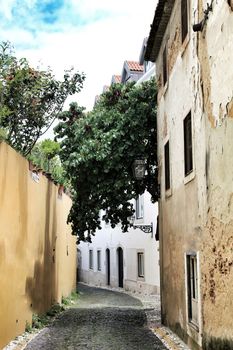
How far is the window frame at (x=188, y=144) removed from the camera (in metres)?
10.7

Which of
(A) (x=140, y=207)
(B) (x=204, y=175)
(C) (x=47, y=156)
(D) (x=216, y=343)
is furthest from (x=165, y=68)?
(A) (x=140, y=207)

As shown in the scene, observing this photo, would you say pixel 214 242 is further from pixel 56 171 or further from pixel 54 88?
pixel 56 171

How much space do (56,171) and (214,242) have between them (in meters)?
11.3

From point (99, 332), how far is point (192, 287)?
10.7 feet

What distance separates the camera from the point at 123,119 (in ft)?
52.6

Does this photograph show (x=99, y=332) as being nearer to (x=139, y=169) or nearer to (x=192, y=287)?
(x=192, y=287)

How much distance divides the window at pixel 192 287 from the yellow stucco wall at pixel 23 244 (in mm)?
3414

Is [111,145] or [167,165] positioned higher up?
[111,145]

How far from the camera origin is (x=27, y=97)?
13.5 m

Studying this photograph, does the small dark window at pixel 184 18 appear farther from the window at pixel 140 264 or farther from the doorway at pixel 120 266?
the doorway at pixel 120 266

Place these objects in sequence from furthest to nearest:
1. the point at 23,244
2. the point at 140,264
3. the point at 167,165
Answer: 1. the point at 140,264
2. the point at 167,165
3. the point at 23,244

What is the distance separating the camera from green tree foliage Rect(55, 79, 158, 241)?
15.8 metres

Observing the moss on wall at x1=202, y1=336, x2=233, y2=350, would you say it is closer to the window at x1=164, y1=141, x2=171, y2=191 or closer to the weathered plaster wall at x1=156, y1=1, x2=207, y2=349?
the weathered plaster wall at x1=156, y1=1, x2=207, y2=349

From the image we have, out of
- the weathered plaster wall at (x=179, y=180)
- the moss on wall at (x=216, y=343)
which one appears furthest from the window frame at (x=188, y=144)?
the moss on wall at (x=216, y=343)
